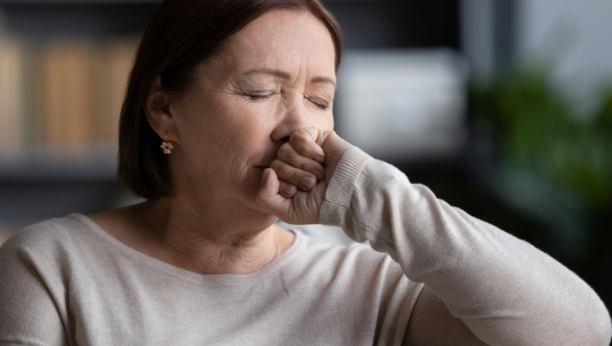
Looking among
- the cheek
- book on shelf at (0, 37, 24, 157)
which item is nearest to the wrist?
the cheek

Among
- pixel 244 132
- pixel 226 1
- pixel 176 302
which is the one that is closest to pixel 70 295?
pixel 176 302

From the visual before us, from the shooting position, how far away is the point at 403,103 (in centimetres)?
257

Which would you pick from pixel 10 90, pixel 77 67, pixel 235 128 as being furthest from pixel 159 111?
pixel 10 90

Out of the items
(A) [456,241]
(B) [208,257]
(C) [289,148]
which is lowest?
(B) [208,257]

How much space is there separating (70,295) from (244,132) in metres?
0.46

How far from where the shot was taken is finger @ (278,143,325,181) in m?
0.99

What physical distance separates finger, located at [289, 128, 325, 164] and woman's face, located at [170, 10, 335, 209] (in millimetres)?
26

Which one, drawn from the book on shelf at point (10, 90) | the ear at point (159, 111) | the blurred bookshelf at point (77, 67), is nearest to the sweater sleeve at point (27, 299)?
the ear at point (159, 111)

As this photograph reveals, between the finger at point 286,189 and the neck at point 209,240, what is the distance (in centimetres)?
14

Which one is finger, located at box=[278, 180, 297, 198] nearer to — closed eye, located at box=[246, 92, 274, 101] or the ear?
closed eye, located at box=[246, 92, 274, 101]

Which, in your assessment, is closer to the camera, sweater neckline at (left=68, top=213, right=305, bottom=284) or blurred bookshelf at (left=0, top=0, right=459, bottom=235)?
sweater neckline at (left=68, top=213, right=305, bottom=284)

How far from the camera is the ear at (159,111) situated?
114 cm

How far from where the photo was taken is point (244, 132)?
3.40ft

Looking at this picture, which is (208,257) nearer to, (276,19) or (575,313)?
(276,19)
